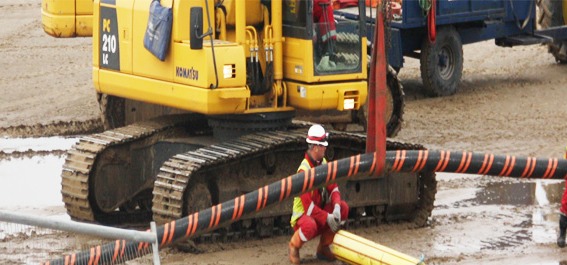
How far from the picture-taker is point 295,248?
1363 cm

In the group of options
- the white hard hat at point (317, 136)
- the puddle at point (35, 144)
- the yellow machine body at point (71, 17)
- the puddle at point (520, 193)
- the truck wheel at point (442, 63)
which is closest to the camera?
the white hard hat at point (317, 136)

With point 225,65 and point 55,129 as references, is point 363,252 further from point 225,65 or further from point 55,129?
point 55,129

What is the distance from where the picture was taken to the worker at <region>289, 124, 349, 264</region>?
13.5m

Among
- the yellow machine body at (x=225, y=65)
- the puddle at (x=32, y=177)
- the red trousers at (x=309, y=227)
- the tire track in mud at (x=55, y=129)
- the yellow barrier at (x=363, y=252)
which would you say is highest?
the yellow machine body at (x=225, y=65)

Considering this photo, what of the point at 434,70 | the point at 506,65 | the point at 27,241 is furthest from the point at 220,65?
the point at 506,65

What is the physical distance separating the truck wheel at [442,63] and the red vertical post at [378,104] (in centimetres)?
894

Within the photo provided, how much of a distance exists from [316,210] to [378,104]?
1103 millimetres

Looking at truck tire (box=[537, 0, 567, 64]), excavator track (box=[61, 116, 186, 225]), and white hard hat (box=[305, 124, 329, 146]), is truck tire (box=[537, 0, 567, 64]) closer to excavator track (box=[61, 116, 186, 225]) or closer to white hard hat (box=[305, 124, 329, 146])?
excavator track (box=[61, 116, 186, 225])

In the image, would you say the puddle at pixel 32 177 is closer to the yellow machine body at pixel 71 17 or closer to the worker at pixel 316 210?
the yellow machine body at pixel 71 17

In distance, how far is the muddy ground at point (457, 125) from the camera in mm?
14391

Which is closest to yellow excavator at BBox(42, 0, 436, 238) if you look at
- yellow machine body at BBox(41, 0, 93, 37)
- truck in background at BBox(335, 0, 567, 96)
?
yellow machine body at BBox(41, 0, 93, 37)

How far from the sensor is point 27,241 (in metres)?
14.4

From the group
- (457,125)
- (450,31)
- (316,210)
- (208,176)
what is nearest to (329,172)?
(316,210)

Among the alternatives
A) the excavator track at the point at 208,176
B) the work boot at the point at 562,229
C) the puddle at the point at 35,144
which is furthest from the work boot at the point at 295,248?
the puddle at the point at 35,144
